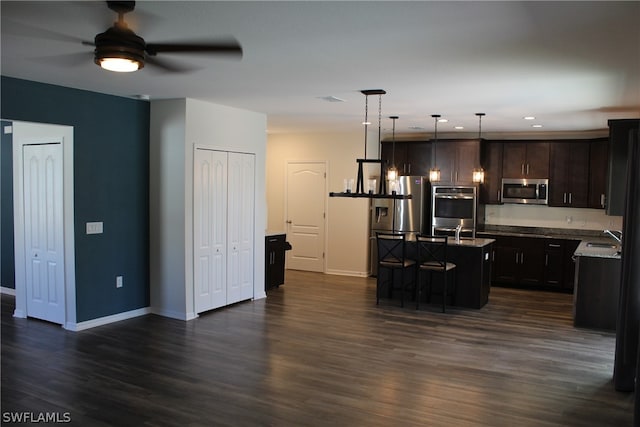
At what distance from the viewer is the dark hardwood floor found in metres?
3.67

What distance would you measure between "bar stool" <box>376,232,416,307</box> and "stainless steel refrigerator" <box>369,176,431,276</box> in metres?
1.35

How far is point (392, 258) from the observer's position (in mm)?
7242

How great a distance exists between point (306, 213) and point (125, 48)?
→ 7.25m

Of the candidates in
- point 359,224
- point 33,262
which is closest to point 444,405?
point 33,262

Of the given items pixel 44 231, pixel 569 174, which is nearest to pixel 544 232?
pixel 569 174

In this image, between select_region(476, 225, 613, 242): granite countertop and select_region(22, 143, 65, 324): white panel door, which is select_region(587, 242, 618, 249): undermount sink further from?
select_region(22, 143, 65, 324): white panel door

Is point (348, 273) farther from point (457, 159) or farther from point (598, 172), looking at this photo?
point (598, 172)

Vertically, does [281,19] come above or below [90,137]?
above

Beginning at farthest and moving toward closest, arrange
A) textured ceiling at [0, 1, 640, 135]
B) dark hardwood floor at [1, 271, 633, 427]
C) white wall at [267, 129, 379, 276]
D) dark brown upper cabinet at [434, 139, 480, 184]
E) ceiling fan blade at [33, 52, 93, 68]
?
white wall at [267, 129, 379, 276] < dark brown upper cabinet at [434, 139, 480, 184] < ceiling fan blade at [33, 52, 93, 68] < dark hardwood floor at [1, 271, 633, 427] < textured ceiling at [0, 1, 640, 135]

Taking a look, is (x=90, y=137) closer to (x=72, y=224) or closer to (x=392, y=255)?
(x=72, y=224)

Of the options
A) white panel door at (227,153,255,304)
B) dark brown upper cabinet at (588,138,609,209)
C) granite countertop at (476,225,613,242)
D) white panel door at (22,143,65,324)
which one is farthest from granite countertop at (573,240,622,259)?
white panel door at (22,143,65,324)

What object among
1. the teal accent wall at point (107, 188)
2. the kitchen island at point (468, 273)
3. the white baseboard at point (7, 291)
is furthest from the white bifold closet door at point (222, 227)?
the white baseboard at point (7, 291)

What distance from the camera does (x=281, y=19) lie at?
9.75 feet

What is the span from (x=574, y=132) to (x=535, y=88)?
4.23 m
